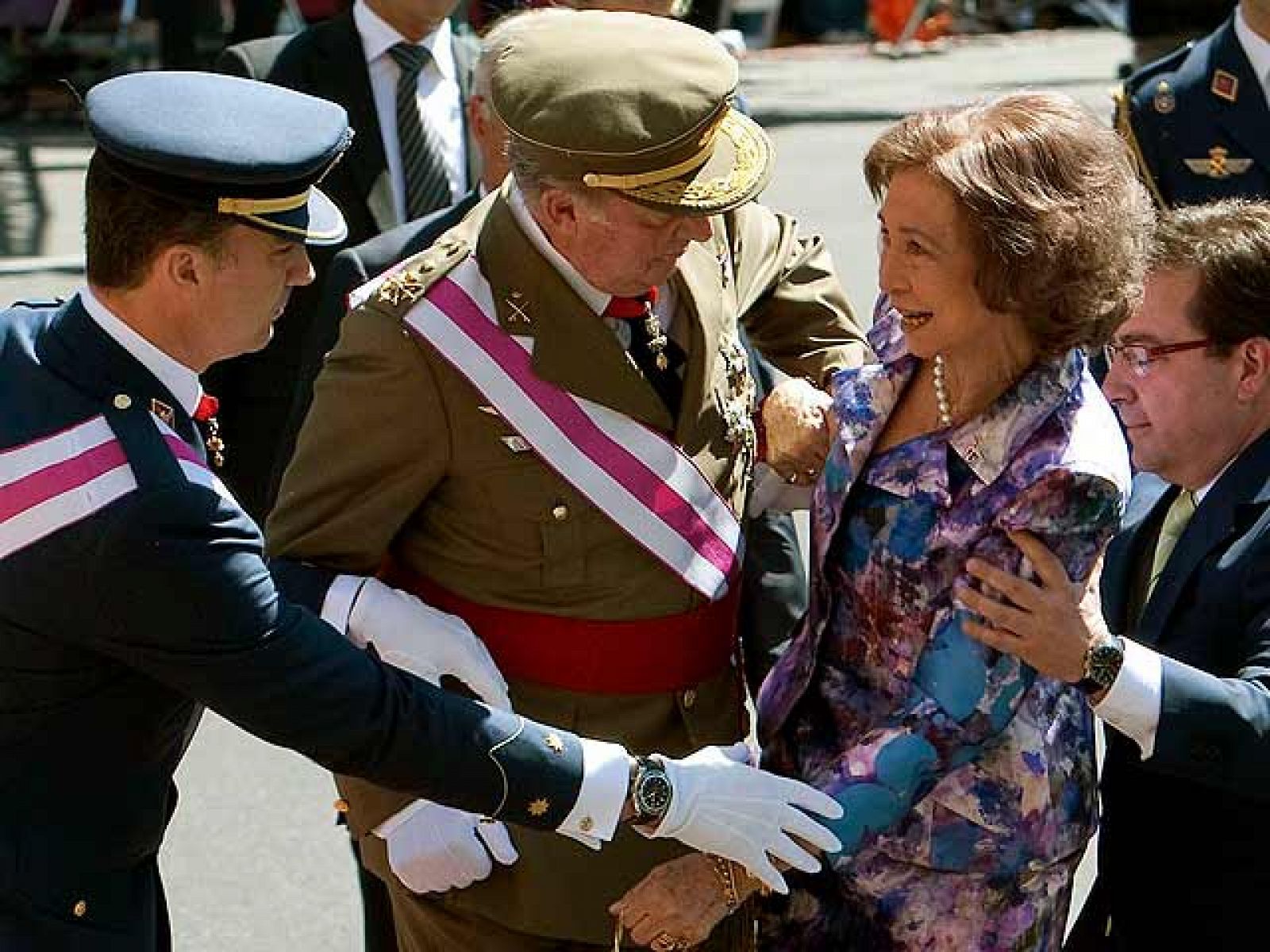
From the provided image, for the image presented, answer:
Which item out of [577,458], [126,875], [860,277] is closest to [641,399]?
[577,458]

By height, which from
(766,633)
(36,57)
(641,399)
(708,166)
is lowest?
(36,57)

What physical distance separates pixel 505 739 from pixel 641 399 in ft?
1.60

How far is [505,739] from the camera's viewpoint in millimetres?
2471

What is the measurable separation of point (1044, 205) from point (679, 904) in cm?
92

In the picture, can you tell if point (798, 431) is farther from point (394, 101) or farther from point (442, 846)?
point (394, 101)

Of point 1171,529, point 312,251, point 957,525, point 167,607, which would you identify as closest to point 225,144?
point 167,607

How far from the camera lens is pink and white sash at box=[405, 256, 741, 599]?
2637 mm

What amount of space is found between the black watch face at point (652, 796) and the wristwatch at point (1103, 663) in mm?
489

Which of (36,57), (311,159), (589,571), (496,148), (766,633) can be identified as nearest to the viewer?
(311,159)

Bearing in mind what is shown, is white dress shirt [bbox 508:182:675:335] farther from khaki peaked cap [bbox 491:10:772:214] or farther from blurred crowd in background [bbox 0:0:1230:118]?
blurred crowd in background [bbox 0:0:1230:118]

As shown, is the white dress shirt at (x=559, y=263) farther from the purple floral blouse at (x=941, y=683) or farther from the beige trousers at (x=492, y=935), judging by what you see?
the beige trousers at (x=492, y=935)

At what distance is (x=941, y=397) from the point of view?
2.51 m

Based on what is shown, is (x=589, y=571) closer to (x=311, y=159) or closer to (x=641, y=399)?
(x=641, y=399)

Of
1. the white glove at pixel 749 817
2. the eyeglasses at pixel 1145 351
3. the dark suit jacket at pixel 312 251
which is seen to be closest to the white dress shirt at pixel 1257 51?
the dark suit jacket at pixel 312 251
